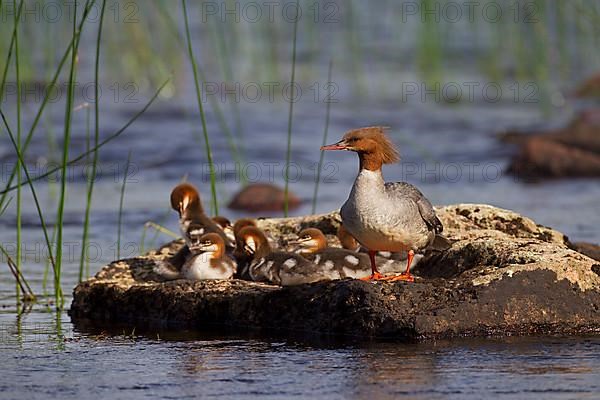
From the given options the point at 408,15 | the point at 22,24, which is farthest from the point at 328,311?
the point at 408,15

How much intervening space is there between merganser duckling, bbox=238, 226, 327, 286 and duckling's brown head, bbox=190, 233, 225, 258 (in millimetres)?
155

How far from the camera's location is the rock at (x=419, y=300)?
577 cm

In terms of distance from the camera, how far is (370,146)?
659 cm

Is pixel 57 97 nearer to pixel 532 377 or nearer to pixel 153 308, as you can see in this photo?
pixel 153 308

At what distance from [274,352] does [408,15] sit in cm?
1889

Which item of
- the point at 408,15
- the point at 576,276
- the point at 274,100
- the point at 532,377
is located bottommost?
the point at 532,377

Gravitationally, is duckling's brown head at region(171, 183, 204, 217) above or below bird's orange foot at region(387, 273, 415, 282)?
above

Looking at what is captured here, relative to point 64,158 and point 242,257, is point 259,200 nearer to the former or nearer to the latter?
point 242,257

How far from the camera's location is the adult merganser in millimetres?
6820

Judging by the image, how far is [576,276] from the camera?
6039 millimetres

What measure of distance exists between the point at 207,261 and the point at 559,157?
6907 millimetres

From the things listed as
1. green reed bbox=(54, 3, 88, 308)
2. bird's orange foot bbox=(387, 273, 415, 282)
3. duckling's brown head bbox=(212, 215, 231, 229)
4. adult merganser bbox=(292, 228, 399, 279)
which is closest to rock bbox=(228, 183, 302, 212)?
duckling's brown head bbox=(212, 215, 231, 229)

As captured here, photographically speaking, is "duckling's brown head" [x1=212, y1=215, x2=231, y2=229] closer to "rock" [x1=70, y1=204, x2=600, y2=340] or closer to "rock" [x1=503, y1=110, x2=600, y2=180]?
"rock" [x1=70, y1=204, x2=600, y2=340]

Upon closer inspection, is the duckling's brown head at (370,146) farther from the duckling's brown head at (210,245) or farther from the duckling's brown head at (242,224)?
the duckling's brown head at (242,224)
